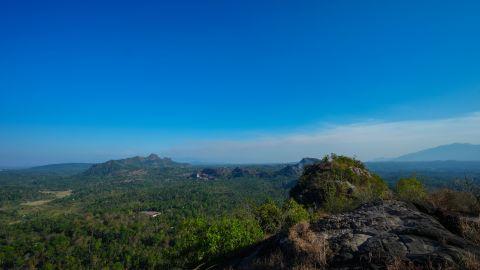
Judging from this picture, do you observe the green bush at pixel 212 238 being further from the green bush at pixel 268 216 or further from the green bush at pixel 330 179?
the green bush at pixel 330 179

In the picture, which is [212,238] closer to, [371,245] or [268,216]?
[268,216]

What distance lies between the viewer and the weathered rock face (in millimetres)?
6316

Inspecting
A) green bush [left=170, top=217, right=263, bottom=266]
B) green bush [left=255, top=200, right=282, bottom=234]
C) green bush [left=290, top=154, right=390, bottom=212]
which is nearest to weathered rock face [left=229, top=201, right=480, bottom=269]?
green bush [left=170, top=217, right=263, bottom=266]

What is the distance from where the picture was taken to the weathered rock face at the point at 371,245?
6.32 m

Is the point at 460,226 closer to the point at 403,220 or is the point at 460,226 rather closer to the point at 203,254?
the point at 403,220

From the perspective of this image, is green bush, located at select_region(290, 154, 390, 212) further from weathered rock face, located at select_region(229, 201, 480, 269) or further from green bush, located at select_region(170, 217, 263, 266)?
weathered rock face, located at select_region(229, 201, 480, 269)

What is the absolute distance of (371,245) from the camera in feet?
23.4

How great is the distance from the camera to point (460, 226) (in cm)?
863

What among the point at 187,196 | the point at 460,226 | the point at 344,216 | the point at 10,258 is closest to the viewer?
the point at 460,226

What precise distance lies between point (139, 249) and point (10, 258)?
33.6m

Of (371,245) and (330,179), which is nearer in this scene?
(371,245)

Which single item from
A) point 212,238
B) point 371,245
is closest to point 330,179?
point 212,238

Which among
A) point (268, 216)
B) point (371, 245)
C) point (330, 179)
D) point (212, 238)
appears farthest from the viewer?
point (330, 179)

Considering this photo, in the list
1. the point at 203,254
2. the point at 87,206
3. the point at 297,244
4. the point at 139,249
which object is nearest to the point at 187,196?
the point at 87,206
